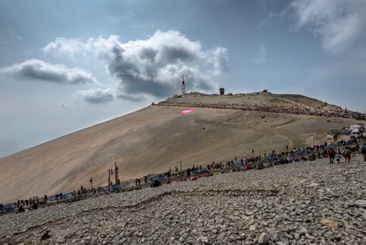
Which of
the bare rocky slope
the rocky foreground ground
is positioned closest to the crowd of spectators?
the bare rocky slope

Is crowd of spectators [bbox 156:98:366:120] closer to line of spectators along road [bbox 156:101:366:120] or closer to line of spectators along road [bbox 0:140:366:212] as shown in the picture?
line of spectators along road [bbox 156:101:366:120]

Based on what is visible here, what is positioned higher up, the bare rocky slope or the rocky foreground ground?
the bare rocky slope

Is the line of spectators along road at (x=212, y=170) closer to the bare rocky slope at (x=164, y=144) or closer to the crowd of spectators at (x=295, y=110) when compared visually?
the bare rocky slope at (x=164, y=144)

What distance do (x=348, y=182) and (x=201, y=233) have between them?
11079 mm

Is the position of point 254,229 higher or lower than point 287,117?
lower

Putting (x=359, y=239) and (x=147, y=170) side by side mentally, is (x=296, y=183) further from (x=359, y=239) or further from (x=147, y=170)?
(x=147, y=170)

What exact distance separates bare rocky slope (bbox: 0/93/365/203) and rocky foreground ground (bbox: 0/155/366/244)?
2690 cm

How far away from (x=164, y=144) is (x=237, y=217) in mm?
53133

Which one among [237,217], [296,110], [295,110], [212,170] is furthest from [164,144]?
[237,217]

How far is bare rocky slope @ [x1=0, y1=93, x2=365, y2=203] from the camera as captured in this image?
55.9m

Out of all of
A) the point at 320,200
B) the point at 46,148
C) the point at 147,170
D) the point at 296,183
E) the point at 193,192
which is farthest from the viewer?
the point at 46,148

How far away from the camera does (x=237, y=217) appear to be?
1675cm

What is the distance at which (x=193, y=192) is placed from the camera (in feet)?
85.6

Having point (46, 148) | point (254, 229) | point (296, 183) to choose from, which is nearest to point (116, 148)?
point (46, 148)
